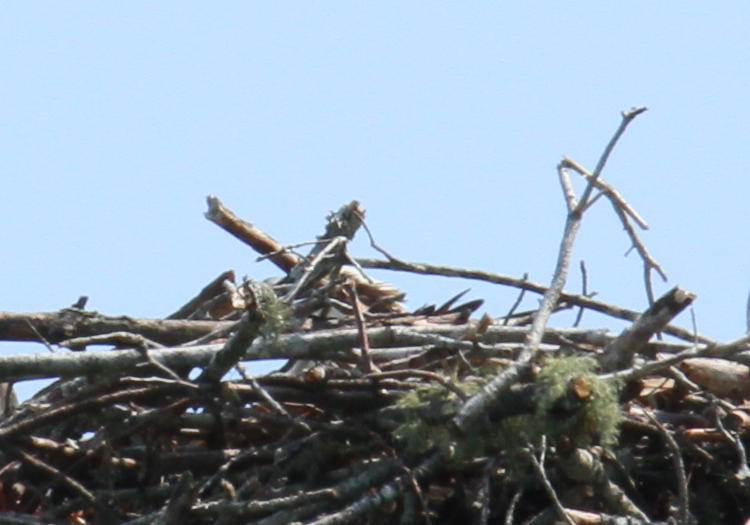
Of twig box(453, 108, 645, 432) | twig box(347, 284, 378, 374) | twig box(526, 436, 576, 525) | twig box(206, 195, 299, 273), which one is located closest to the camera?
twig box(453, 108, 645, 432)

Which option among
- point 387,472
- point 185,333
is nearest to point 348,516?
point 387,472

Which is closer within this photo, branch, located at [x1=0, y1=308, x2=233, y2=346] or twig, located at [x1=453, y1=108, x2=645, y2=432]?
twig, located at [x1=453, y1=108, x2=645, y2=432]

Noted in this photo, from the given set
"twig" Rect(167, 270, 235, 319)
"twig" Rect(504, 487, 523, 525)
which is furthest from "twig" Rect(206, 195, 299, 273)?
"twig" Rect(504, 487, 523, 525)

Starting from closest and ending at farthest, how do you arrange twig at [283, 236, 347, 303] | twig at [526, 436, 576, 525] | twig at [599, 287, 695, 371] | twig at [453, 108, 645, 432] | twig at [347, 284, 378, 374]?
twig at [453, 108, 645, 432] → twig at [526, 436, 576, 525] → twig at [599, 287, 695, 371] → twig at [347, 284, 378, 374] → twig at [283, 236, 347, 303]

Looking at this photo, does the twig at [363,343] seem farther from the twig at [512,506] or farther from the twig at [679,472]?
the twig at [679,472]

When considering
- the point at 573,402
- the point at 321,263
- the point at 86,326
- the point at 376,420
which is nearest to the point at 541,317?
the point at 573,402

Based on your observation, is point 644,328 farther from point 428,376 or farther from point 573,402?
point 428,376

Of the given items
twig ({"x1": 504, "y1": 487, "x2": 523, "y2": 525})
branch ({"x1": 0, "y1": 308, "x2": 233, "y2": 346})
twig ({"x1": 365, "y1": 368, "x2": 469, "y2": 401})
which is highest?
branch ({"x1": 0, "y1": 308, "x2": 233, "y2": 346})

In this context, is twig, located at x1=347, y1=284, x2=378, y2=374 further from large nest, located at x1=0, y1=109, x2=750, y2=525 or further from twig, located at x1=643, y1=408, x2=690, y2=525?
twig, located at x1=643, y1=408, x2=690, y2=525

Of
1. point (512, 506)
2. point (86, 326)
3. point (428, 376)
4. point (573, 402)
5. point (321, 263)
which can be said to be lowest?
point (512, 506)
